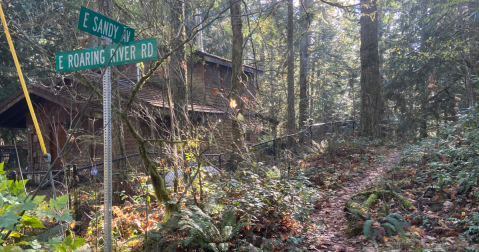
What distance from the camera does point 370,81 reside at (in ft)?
45.3

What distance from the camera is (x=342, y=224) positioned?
530cm

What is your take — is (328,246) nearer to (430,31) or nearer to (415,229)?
(415,229)

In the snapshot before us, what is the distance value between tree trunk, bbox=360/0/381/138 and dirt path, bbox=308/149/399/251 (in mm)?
5035

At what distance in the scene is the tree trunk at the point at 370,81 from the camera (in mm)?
13672

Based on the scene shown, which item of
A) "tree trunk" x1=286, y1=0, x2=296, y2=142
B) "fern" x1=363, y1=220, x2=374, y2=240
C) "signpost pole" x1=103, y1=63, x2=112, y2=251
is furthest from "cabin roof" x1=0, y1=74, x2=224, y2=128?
"signpost pole" x1=103, y1=63, x2=112, y2=251

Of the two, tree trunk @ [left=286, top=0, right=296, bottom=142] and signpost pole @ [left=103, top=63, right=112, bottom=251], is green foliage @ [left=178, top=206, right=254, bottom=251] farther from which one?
tree trunk @ [left=286, top=0, right=296, bottom=142]

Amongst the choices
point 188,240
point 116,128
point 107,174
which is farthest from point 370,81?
point 107,174

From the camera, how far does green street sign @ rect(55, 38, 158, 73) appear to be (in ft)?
9.32

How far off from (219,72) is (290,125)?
6403mm

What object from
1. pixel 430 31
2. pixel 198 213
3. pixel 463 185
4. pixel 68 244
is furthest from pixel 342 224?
pixel 430 31

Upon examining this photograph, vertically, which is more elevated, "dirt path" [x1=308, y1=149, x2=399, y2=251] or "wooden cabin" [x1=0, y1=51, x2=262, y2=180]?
"wooden cabin" [x1=0, y1=51, x2=262, y2=180]

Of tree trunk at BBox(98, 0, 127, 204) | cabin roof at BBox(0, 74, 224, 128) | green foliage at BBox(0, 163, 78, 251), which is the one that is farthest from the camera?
cabin roof at BBox(0, 74, 224, 128)

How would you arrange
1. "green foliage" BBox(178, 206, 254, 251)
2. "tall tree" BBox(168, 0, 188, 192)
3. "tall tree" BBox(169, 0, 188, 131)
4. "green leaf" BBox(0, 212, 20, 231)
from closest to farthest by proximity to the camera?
1. "green leaf" BBox(0, 212, 20, 231)
2. "green foliage" BBox(178, 206, 254, 251)
3. "tall tree" BBox(168, 0, 188, 192)
4. "tall tree" BBox(169, 0, 188, 131)

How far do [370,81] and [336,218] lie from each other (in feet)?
31.9
